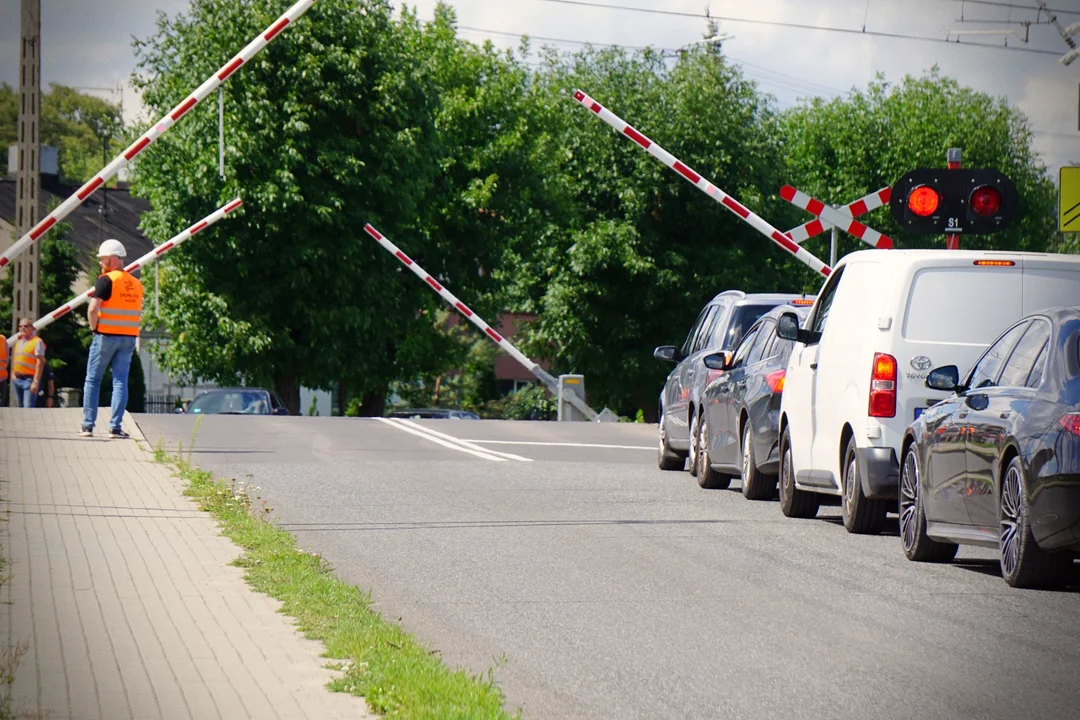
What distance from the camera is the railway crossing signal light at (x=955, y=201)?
17.5 metres

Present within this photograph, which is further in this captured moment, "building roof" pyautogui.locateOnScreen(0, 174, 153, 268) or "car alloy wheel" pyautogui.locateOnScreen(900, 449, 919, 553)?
"building roof" pyautogui.locateOnScreen(0, 174, 153, 268)

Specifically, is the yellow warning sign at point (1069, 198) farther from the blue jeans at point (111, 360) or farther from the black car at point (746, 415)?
the blue jeans at point (111, 360)

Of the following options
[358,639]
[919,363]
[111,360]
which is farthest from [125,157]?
[358,639]

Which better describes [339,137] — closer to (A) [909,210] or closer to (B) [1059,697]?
(A) [909,210]

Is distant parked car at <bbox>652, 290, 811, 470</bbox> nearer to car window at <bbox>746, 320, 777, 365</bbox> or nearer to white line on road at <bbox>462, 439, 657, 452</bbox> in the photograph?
car window at <bbox>746, 320, 777, 365</bbox>

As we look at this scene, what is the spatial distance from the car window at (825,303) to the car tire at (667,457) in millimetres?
4986

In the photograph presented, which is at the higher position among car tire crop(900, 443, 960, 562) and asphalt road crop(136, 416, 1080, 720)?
car tire crop(900, 443, 960, 562)

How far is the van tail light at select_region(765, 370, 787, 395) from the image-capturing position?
47.5ft

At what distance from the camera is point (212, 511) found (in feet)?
41.2

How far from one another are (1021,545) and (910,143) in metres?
59.5

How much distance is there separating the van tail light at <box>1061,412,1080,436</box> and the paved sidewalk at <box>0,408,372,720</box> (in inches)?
150

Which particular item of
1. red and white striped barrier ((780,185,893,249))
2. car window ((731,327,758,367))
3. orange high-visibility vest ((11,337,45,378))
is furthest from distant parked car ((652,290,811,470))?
orange high-visibility vest ((11,337,45,378))

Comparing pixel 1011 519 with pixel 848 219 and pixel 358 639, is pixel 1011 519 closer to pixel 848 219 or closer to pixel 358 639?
pixel 358 639

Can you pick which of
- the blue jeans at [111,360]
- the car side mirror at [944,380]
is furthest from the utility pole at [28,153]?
the car side mirror at [944,380]
